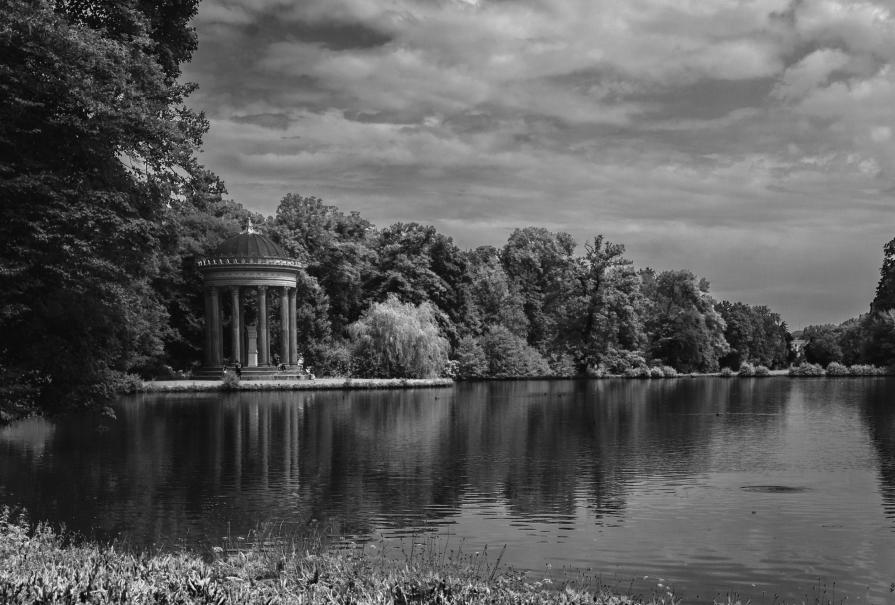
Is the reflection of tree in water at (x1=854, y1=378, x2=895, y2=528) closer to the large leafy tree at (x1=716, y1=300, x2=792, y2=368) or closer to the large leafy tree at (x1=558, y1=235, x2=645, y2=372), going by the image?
the large leafy tree at (x1=558, y1=235, x2=645, y2=372)

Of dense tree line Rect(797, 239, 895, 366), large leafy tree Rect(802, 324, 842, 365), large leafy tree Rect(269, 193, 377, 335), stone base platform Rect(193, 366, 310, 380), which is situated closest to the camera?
stone base platform Rect(193, 366, 310, 380)

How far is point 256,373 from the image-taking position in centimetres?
6384

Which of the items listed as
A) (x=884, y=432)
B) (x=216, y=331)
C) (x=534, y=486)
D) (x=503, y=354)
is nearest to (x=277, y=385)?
(x=216, y=331)

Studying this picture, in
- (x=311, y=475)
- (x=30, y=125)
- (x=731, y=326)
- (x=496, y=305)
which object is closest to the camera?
(x=30, y=125)

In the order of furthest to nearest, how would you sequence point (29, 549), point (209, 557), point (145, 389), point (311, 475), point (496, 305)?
point (496, 305) → point (145, 389) → point (311, 475) → point (209, 557) → point (29, 549)

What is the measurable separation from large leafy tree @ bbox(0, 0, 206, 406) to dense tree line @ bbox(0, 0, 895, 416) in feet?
0.16

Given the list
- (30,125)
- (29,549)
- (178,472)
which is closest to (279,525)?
(29,549)

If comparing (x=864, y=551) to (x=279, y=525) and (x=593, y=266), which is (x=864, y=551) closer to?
(x=279, y=525)

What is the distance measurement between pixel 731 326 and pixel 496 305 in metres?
38.9

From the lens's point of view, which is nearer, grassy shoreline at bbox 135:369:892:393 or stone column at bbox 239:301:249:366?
grassy shoreline at bbox 135:369:892:393

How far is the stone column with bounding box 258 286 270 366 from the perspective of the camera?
64.5 metres

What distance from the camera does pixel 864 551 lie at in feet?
48.7

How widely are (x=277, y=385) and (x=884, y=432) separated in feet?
124

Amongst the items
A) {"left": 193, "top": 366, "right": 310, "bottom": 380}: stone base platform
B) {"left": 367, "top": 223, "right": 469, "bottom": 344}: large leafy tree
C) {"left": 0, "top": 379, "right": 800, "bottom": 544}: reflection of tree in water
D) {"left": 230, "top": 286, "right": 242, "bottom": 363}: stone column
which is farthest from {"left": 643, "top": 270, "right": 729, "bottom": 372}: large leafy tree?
{"left": 0, "top": 379, "right": 800, "bottom": 544}: reflection of tree in water
